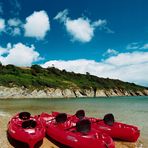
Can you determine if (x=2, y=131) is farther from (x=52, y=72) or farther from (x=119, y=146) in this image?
(x=52, y=72)

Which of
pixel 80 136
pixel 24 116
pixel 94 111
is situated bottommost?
pixel 80 136

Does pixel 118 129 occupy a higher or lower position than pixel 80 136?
higher

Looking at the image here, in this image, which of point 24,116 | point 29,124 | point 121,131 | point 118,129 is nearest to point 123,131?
point 121,131

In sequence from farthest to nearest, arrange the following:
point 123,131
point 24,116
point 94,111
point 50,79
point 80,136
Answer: point 50,79 < point 94,111 < point 24,116 < point 123,131 < point 80,136

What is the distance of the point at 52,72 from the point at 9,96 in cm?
6003

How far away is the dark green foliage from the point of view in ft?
355

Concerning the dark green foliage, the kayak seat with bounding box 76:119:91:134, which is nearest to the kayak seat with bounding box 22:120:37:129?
the kayak seat with bounding box 76:119:91:134

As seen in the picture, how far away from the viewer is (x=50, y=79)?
130m

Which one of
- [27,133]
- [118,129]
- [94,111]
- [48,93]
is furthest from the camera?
[48,93]

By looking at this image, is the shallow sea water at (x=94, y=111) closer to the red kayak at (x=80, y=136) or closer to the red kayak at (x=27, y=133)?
the red kayak at (x=27, y=133)

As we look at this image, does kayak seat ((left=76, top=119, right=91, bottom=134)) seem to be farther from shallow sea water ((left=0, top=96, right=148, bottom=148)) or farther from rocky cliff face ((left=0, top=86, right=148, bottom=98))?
rocky cliff face ((left=0, top=86, right=148, bottom=98))

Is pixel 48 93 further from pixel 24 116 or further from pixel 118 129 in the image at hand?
pixel 118 129

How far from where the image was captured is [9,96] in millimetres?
94562

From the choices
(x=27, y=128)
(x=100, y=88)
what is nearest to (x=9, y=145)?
(x=27, y=128)
